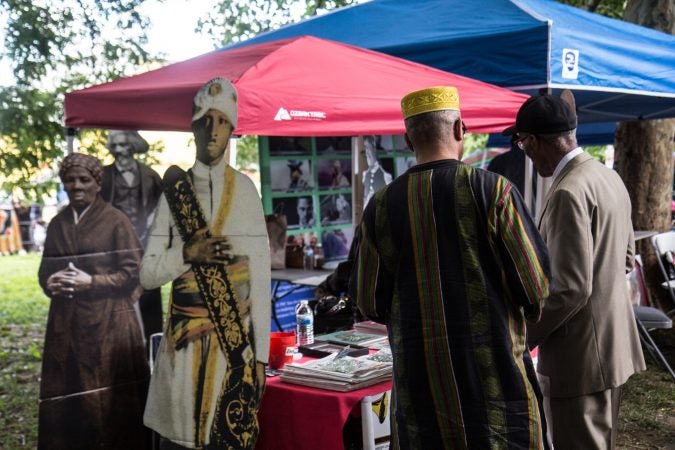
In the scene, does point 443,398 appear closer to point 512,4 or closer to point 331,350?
point 331,350

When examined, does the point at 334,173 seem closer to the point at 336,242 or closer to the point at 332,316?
the point at 336,242

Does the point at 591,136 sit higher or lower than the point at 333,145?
higher

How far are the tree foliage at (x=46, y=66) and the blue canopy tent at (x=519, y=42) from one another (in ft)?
5.55

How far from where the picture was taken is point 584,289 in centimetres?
270

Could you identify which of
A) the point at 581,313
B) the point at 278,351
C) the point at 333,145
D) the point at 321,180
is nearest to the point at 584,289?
the point at 581,313

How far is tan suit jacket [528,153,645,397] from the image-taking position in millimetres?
2707

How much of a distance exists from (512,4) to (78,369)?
3634 millimetres

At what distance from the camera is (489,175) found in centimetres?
218

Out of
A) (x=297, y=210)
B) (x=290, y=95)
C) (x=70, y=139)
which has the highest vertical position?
(x=290, y=95)

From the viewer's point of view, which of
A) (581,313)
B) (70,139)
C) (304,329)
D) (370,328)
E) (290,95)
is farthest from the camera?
(70,139)

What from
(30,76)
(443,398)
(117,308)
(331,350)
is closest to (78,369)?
Result: (117,308)

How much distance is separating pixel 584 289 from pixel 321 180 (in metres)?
3.66

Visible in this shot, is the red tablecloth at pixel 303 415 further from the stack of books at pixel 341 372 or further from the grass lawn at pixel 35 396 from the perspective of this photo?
the grass lawn at pixel 35 396

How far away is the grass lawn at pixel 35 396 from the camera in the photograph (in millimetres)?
4988
